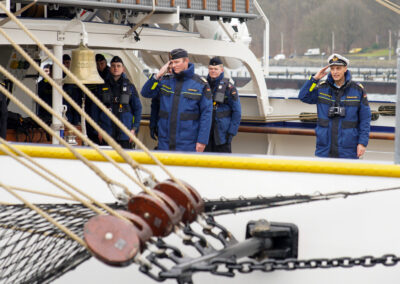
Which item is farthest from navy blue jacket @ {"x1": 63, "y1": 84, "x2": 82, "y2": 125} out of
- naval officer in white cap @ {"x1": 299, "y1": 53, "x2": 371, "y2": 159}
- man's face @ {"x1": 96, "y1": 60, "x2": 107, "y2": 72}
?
naval officer in white cap @ {"x1": 299, "y1": 53, "x2": 371, "y2": 159}

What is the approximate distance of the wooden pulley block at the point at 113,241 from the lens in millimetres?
4340

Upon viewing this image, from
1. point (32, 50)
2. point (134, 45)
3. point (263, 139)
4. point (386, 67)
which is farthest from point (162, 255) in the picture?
point (386, 67)

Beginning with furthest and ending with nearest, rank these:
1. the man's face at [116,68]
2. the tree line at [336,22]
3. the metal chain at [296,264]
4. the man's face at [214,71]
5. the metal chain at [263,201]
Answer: the tree line at [336,22], the man's face at [116,68], the man's face at [214,71], the metal chain at [263,201], the metal chain at [296,264]

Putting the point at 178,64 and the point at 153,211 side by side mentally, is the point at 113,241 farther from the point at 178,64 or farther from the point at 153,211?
the point at 178,64

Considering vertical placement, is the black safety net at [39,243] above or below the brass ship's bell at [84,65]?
below

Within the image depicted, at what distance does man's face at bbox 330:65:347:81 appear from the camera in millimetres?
7379

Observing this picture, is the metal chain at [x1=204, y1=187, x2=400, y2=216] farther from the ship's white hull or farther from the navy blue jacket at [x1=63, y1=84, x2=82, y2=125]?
the navy blue jacket at [x1=63, y1=84, x2=82, y2=125]

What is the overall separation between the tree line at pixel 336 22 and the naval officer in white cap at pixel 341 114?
2944 cm

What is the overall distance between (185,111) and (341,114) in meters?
1.28

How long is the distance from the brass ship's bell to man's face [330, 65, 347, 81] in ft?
6.34

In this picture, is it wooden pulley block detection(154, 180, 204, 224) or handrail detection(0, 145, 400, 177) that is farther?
handrail detection(0, 145, 400, 177)

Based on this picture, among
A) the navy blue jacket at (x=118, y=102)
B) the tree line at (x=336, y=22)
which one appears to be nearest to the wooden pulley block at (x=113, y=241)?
the navy blue jacket at (x=118, y=102)

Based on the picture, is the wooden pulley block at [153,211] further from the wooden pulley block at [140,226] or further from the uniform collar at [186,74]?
the uniform collar at [186,74]

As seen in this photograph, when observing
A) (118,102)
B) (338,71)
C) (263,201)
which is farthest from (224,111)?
(263,201)
